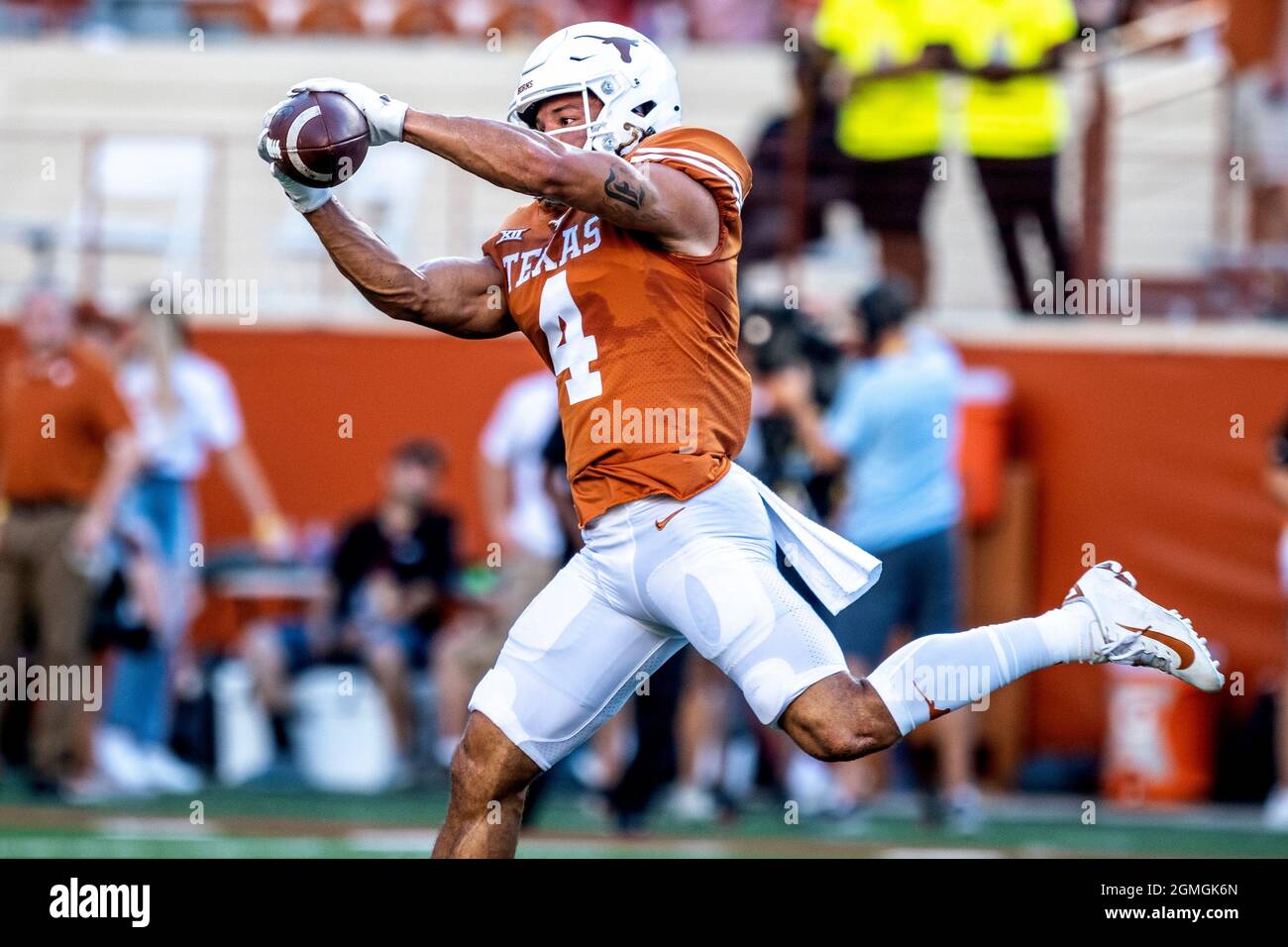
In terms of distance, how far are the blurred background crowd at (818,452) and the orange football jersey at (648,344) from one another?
10.7ft

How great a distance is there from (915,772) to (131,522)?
151 inches

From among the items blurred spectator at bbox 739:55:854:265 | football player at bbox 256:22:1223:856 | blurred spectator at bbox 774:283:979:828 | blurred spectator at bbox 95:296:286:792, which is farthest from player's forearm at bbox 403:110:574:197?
blurred spectator at bbox 739:55:854:265

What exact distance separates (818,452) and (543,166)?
4616mm

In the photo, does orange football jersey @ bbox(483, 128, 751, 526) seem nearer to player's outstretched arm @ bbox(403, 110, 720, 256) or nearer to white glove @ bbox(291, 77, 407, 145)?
player's outstretched arm @ bbox(403, 110, 720, 256)

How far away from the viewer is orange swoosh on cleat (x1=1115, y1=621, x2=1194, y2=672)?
16.0ft

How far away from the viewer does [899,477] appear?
29.5ft

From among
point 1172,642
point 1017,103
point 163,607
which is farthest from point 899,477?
point 1172,642

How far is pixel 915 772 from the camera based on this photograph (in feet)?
31.3

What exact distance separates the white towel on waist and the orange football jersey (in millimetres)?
238

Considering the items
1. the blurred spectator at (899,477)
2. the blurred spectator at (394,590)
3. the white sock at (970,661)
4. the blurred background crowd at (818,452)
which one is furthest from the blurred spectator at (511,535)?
the white sock at (970,661)

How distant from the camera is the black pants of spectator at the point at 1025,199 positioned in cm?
1074

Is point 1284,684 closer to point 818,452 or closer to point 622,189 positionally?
point 818,452
